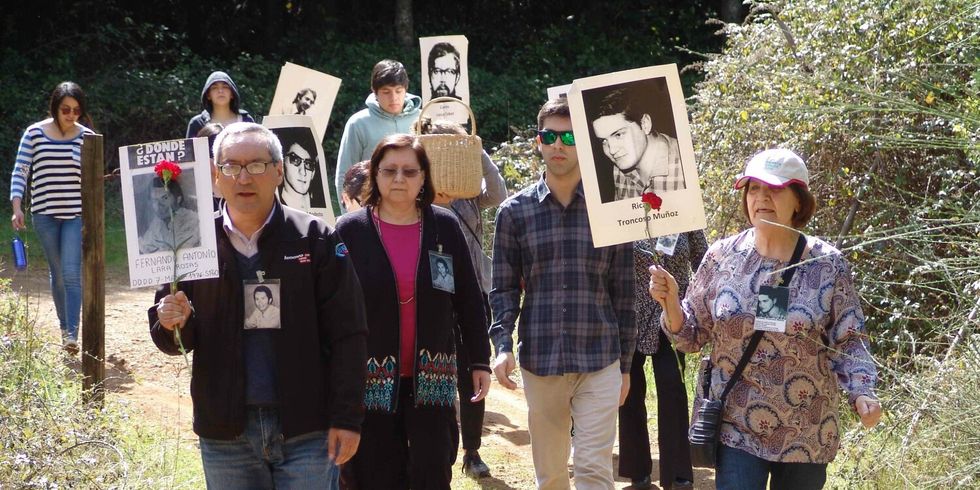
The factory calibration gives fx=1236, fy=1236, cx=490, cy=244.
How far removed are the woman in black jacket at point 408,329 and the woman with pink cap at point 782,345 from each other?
0.94m

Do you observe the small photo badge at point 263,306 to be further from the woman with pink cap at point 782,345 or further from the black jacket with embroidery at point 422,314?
the woman with pink cap at point 782,345

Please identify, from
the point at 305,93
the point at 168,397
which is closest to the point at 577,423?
the point at 168,397

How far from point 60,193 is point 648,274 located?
4.98 meters

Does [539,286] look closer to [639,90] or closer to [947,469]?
[639,90]

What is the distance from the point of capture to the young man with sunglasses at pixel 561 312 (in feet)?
17.0

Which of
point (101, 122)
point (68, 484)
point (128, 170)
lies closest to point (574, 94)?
point (128, 170)

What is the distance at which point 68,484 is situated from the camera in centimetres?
459

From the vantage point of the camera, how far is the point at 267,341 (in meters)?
3.84

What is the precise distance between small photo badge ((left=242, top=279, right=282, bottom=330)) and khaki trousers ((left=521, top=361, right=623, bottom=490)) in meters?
1.66

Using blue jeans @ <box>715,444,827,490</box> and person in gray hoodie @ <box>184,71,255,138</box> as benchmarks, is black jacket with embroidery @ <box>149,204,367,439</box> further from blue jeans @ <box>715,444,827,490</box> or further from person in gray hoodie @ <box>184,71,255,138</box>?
person in gray hoodie @ <box>184,71,255,138</box>

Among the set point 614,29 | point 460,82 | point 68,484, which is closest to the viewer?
point 68,484

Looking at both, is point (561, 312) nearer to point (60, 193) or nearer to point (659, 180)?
point (659, 180)

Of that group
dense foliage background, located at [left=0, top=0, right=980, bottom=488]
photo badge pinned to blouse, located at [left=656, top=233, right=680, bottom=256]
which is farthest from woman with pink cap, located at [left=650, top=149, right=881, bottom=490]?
photo badge pinned to blouse, located at [left=656, top=233, right=680, bottom=256]

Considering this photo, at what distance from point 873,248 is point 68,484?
15.5 feet
